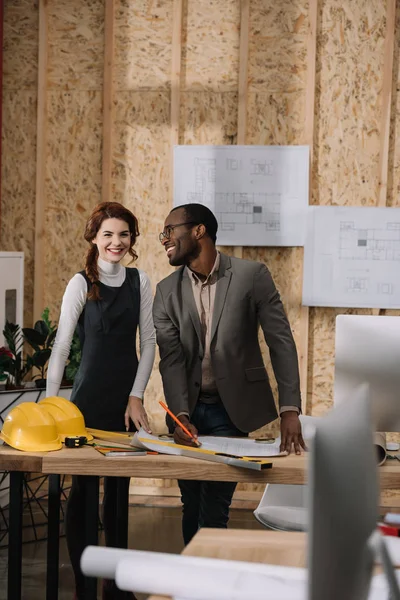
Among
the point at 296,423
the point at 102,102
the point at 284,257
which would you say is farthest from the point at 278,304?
the point at 102,102

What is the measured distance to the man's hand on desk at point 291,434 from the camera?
2764 millimetres

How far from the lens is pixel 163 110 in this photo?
16.7ft

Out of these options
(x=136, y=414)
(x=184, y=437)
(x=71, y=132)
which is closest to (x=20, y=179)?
(x=71, y=132)

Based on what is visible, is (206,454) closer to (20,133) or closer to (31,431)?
(31,431)

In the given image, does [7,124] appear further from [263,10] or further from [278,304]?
[278,304]

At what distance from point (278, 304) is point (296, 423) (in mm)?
496

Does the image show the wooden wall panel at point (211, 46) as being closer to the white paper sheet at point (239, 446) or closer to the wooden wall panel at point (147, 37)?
the wooden wall panel at point (147, 37)

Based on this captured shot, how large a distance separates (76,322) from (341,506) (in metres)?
2.35

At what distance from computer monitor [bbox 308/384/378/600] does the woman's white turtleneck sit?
2.13 m

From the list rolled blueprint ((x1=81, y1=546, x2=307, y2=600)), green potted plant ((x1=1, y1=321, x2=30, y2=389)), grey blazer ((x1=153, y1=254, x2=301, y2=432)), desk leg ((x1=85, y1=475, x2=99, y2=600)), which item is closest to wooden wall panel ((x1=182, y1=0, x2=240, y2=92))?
green potted plant ((x1=1, y1=321, x2=30, y2=389))

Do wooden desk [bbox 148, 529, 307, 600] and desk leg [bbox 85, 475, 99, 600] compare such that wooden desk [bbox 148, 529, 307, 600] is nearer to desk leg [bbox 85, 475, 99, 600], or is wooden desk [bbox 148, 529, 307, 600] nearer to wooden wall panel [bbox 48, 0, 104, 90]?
desk leg [bbox 85, 475, 99, 600]

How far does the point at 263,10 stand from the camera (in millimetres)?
Answer: 5016

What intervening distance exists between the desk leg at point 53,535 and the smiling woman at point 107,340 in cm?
17

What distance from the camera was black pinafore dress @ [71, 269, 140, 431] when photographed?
3283 millimetres
